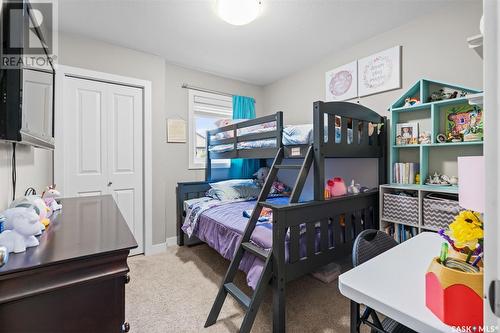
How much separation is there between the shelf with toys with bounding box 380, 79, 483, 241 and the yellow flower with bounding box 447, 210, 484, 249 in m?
1.36

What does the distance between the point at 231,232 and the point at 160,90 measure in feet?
6.94

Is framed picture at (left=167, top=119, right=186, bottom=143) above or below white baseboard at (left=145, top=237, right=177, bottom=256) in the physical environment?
above

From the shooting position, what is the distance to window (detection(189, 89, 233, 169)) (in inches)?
136

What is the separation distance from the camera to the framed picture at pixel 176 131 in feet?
10.5

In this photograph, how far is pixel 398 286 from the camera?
0.85 metres

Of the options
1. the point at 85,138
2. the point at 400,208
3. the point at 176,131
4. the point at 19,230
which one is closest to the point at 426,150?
the point at 400,208

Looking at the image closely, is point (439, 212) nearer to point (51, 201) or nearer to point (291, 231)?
point (291, 231)

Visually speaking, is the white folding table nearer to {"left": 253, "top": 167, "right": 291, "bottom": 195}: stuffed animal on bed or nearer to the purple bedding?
the purple bedding

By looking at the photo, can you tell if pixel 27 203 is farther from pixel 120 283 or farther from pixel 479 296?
pixel 479 296

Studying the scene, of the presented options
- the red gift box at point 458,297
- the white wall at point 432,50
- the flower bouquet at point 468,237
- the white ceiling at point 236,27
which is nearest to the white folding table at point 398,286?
the red gift box at point 458,297

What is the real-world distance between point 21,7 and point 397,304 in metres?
1.75

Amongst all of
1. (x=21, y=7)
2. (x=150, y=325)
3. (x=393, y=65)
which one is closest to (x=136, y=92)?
(x=21, y=7)

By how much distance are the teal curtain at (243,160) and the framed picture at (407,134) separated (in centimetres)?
217

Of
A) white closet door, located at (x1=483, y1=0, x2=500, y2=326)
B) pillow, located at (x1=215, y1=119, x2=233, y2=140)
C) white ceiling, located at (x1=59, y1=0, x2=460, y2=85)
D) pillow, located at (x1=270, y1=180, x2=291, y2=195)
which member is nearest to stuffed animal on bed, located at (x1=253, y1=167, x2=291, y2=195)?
pillow, located at (x1=270, y1=180, x2=291, y2=195)
